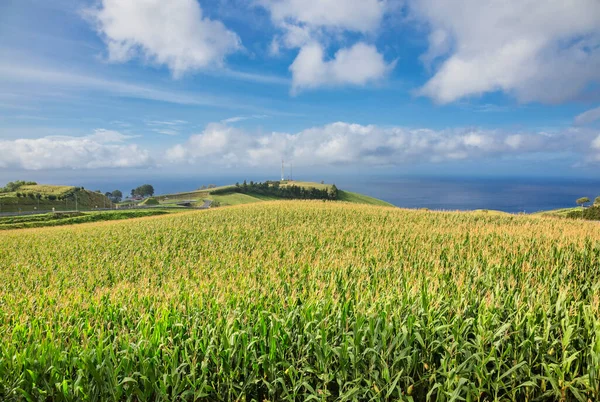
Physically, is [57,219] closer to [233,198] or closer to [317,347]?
[317,347]

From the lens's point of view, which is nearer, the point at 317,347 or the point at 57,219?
the point at 317,347

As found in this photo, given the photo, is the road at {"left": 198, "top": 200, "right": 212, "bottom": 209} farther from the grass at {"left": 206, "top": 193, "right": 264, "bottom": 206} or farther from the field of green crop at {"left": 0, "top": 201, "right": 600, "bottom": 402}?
the field of green crop at {"left": 0, "top": 201, "right": 600, "bottom": 402}

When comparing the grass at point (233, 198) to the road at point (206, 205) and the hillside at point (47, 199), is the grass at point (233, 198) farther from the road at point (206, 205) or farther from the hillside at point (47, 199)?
the hillside at point (47, 199)

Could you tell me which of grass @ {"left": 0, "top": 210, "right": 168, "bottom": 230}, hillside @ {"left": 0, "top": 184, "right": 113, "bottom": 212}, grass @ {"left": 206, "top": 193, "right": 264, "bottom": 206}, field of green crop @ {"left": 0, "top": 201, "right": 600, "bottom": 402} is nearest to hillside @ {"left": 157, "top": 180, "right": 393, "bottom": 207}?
grass @ {"left": 206, "top": 193, "right": 264, "bottom": 206}

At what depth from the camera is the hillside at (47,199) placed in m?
112

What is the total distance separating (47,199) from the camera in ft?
409

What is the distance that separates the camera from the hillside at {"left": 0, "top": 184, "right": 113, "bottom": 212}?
111938mm

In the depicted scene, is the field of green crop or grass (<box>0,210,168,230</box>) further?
grass (<box>0,210,168,230</box>)

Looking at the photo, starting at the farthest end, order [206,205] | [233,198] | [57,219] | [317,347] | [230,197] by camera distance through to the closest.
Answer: [230,197], [233,198], [206,205], [57,219], [317,347]

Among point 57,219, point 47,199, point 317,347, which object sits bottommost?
point 57,219

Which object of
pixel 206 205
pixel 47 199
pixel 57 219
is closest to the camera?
pixel 57 219

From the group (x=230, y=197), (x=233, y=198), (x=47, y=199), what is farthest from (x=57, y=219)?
(x=230, y=197)

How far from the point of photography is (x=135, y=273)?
1650 cm

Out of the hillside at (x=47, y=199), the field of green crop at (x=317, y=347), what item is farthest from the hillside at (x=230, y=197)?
the field of green crop at (x=317, y=347)
